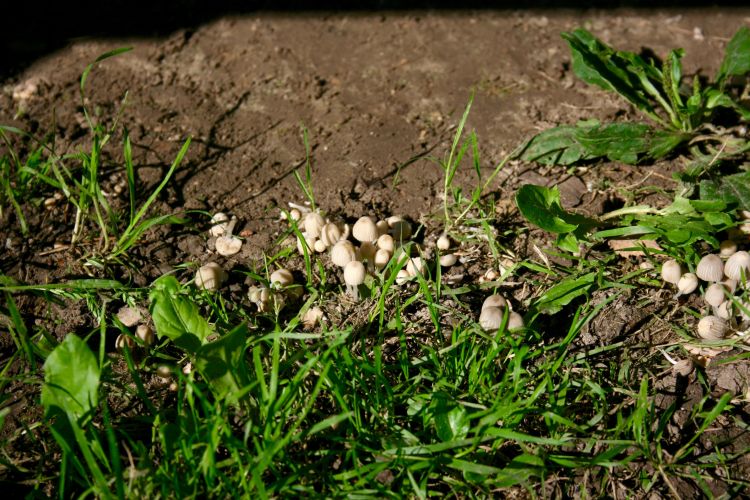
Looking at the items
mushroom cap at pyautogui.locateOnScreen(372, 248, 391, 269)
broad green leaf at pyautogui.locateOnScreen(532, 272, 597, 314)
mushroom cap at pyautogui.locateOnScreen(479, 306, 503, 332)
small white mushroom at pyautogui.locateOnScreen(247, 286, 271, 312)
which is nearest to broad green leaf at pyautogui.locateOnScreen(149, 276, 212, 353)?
small white mushroom at pyautogui.locateOnScreen(247, 286, 271, 312)

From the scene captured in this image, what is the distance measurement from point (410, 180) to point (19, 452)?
1600 millimetres

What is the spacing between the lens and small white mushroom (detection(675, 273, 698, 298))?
206cm

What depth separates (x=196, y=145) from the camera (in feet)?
8.86

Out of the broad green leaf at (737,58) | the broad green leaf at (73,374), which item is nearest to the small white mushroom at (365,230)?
the broad green leaf at (73,374)

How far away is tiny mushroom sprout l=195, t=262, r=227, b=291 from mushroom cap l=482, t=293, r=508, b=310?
877 millimetres

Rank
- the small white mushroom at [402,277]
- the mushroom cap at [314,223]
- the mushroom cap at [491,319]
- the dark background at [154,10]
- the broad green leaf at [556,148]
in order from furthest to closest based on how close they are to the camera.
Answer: the dark background at [154,10] → the broad green leaf at [556,148] → the mushroom cap at [314,223] → the small white mushroom at [402,277] → the mushroom cap at [491,319]

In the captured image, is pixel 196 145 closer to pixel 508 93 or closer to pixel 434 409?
pixel 508 93

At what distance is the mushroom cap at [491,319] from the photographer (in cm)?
192

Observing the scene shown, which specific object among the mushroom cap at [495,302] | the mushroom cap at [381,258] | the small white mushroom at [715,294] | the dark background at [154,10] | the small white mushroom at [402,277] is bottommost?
the small white mushroom at [715,294]

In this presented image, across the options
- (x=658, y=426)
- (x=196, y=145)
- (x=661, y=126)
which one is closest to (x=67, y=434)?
(x=196, y=145)

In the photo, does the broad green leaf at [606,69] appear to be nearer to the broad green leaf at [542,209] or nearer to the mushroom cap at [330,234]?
the broad green leaf at [542,209]

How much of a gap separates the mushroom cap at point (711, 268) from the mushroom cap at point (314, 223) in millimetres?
1251

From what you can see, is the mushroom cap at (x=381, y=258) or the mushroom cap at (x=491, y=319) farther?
the mushroom cap at (x=381, y=258)

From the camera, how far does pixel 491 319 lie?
192cm
